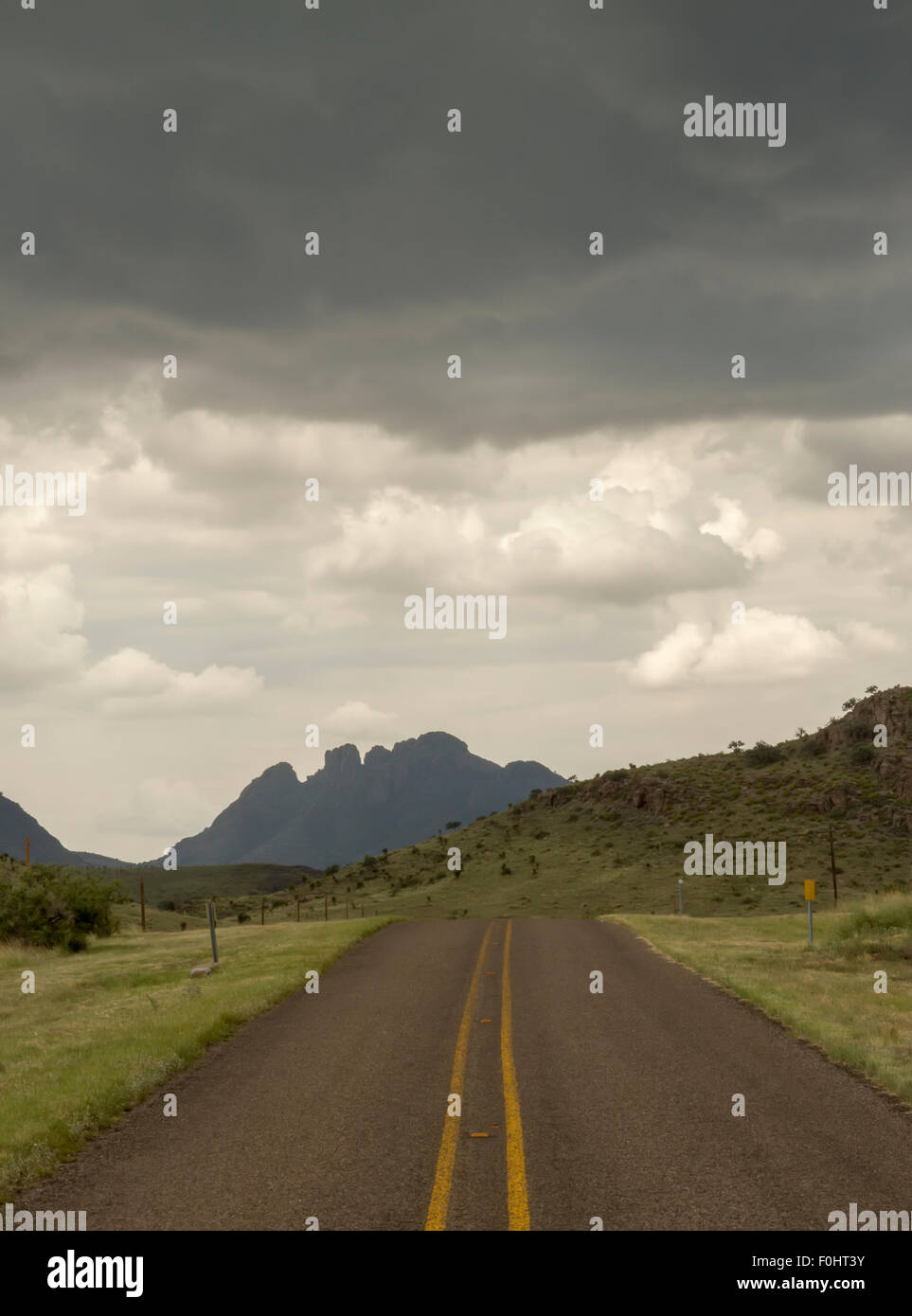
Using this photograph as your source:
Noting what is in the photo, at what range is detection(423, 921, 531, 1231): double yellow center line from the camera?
23.3 feet

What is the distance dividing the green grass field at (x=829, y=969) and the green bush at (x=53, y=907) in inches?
791

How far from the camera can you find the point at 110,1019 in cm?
1741

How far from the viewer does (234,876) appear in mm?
186750

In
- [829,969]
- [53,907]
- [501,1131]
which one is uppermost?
[501,1131]

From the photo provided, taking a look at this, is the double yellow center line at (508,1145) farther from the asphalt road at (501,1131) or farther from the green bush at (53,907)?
the green bush at (53,907)

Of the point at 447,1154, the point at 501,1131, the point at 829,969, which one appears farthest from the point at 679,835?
the point at 447,1154

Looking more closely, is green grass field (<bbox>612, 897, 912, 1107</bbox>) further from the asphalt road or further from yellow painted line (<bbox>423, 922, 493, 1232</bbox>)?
yellow painted line (<bbox>423, 922, 493, 1232</bbox>)

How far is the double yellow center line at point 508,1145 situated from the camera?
7098mm

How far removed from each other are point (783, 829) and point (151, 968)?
5532cm

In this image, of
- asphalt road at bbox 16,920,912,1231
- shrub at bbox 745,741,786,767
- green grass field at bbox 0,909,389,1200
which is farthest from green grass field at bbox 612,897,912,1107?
shrub at bbox 745,741,786,767

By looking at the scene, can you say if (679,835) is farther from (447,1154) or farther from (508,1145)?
(447,1154)

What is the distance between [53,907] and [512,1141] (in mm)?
33676
